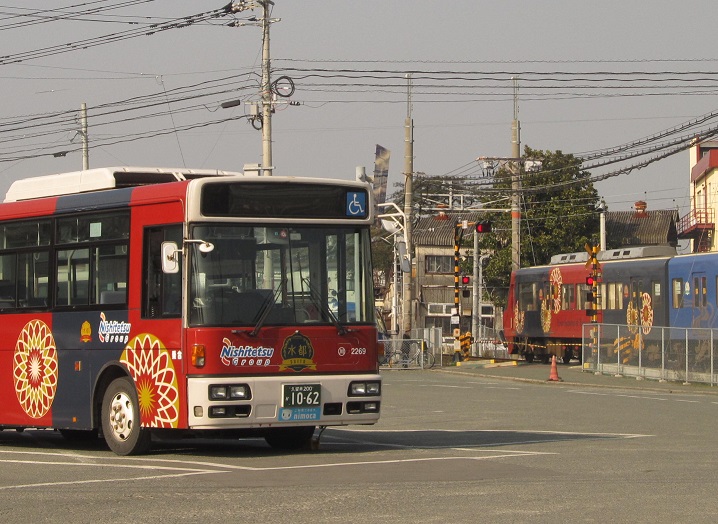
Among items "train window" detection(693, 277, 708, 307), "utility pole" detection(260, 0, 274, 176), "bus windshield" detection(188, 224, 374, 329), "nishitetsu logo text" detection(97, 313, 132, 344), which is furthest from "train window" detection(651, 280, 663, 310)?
"nishitetsu logo text" detection(97, 313, 132, 344)

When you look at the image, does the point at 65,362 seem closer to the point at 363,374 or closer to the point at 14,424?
the point at 14,424

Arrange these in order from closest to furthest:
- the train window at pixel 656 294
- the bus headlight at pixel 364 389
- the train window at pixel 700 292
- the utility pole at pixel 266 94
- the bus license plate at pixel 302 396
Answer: the bus license plate at pixel 302 396 < the bus headlight at pixel 364 389 < the utility pole at pixel 266 94 < the train window at pixel 700 292 < the train window at pixel 656 294

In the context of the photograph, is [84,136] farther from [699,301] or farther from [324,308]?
[324,308]

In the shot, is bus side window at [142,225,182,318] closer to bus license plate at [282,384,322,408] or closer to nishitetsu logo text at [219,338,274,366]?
nishitetsu logo text at [219,338,274,366]

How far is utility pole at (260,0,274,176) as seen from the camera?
124ft

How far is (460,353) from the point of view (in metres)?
47.9

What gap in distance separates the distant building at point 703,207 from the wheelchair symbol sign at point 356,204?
5505 centimetres

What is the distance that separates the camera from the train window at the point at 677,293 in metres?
40.0

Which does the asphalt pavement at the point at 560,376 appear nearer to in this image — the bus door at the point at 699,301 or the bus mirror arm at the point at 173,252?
the bus door at the point at 699,301

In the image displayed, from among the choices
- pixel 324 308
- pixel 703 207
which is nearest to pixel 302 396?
pixel 324 308

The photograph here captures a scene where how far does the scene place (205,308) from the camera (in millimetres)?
13719

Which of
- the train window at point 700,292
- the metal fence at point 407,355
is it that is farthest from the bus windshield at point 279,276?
the metal fence at point 407,355

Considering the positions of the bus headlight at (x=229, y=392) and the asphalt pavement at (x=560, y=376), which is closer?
the bus headlight at (x=229, y=392)

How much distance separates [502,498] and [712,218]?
202 ft
